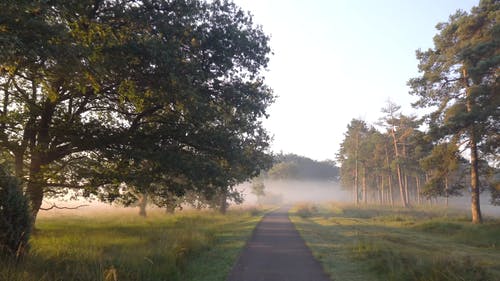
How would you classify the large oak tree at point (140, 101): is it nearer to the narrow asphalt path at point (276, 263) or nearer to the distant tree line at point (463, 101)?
the narrow asphalt path at point (276, 263)

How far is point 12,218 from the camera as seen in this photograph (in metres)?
7.52

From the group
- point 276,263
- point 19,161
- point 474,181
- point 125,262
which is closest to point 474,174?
point 474,181

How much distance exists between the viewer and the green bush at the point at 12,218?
7.30m

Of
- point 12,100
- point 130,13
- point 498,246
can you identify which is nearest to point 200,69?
point 130,13

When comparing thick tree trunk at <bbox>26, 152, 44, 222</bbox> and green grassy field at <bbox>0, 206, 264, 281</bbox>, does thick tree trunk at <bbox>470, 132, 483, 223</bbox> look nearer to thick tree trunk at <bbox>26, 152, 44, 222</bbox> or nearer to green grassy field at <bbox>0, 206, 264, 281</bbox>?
green grassy field at <bbox>0, 206, 264, 281</bbox>

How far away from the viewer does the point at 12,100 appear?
15242 millimetres

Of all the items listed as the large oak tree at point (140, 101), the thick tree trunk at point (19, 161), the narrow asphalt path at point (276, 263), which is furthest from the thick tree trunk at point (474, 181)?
the thick tree trunk at point (19, 161)

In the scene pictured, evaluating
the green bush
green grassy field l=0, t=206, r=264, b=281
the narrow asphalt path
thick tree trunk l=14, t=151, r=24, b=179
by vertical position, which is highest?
thick tree trunk l=14, t=151, r=24, b=179

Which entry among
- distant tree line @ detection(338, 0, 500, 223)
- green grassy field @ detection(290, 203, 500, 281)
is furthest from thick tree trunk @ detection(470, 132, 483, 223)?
green grassy field @ detection(290, 203, 500, 281)

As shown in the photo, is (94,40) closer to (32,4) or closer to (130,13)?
(130,13)

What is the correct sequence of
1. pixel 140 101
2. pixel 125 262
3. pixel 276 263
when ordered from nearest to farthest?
pixel 125 262 → pixel 276 263 → pixel 140 101

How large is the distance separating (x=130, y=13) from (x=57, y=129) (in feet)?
20.2

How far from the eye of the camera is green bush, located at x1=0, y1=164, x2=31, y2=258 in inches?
288

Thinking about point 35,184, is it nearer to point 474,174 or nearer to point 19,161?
point 19,161
